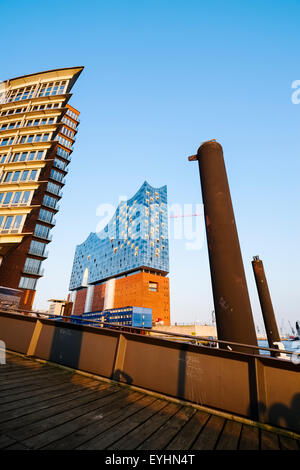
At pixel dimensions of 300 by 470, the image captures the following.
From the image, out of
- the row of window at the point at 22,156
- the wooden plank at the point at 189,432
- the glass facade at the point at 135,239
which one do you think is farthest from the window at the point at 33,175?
the glass facade at the point at 135,239

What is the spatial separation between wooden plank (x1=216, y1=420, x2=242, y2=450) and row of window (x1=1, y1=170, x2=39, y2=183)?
29.1 m

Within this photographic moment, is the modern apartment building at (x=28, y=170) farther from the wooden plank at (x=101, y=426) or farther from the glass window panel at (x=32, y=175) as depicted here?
the wooden plank at (x=101, y=426)

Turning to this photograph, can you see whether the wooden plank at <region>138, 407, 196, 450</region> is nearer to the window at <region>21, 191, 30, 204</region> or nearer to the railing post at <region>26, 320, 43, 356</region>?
the railing post at <region>26, 320, 43, 356</region>

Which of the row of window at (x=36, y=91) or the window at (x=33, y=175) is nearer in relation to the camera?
the window at (x=33, y=175)

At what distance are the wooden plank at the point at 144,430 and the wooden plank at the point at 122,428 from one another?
0.07 m

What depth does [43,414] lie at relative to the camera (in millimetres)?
2848

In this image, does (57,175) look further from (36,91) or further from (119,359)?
(119,359)

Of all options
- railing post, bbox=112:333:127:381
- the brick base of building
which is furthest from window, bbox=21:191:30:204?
the brick base of building

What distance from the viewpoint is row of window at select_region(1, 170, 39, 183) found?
2565cm

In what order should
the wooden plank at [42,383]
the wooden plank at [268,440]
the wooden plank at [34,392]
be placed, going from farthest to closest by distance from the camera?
the wooden plank at [42,383] → the wooden plank at [34,392] → the wooden plank at [268,440]

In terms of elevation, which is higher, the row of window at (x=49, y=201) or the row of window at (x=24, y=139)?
the row of window at (x=24, y=139)

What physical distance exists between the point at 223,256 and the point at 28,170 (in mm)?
29304

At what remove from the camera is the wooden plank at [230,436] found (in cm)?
242

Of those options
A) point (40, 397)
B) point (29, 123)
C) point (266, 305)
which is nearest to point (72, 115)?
point (29, 123)
